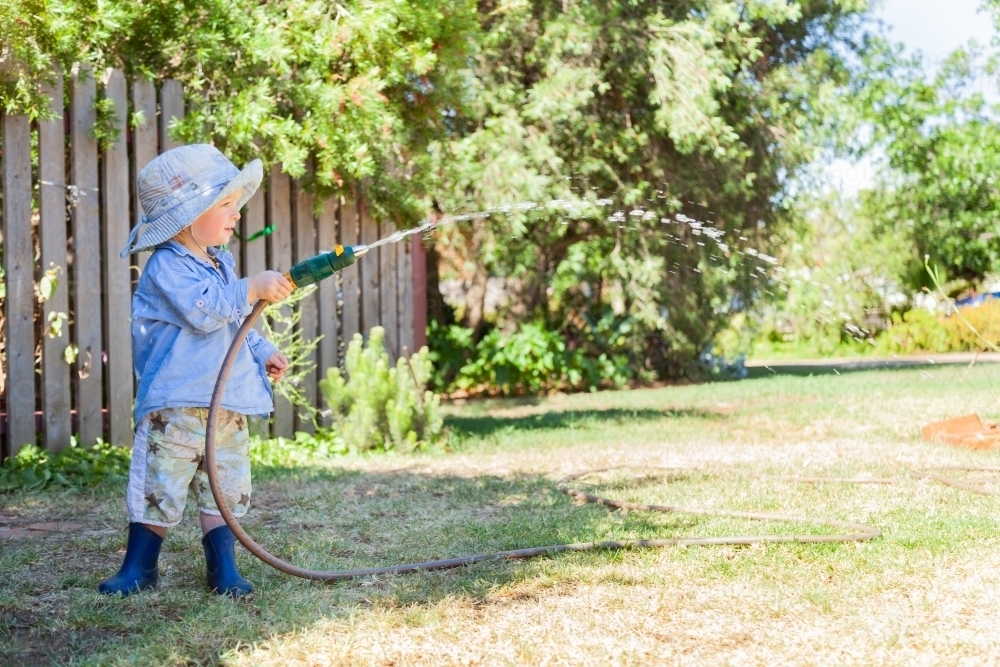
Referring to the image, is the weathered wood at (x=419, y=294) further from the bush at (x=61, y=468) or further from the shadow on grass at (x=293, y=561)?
the shadow on grass at (x=293, y=561)

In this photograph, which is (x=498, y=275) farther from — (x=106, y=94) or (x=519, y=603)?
(x=519, y=603)

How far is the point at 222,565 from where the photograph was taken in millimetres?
3111

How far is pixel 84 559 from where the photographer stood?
11.6 feet

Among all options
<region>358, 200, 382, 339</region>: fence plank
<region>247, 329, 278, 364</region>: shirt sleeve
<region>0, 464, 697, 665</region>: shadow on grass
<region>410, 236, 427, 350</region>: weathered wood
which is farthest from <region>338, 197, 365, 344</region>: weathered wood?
<region>247, 329, 278, 364</region>: shirt sleeve

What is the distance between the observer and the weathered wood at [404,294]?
7098mm

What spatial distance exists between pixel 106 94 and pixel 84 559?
2858 millimetres

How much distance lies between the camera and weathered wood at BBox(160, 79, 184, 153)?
575cm

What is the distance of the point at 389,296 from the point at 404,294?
0.42ft

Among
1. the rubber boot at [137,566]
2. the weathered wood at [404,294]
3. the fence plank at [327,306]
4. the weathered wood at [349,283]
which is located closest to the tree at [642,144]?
the weathered wood at [404,294]

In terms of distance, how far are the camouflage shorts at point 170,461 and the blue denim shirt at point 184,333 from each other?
55mm

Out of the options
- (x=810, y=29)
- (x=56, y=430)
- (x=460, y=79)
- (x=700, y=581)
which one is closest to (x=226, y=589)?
(x=700, y=581)

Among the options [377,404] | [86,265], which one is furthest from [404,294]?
[86,265]

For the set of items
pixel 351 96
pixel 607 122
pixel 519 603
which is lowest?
pixel 519 603

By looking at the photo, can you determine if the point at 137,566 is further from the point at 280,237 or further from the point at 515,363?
the point at 515,363
